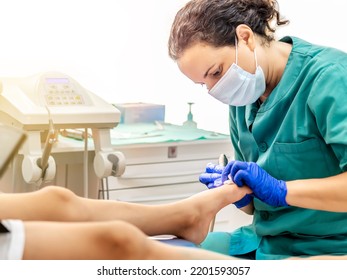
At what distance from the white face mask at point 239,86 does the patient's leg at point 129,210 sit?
0.30 m

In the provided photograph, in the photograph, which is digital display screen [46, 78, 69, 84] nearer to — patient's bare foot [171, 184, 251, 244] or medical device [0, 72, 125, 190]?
medical device [0, 72, 125, 190]

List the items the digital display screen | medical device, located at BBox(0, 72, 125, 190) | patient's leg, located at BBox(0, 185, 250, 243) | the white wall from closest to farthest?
patient's leg, located at BBox(0, 185, 250, 243), medical device, located at BBox(0, 72, 125, 190), the digital display screen, the white wall

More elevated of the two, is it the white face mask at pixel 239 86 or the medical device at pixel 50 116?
the white face mask at pixel 239 86

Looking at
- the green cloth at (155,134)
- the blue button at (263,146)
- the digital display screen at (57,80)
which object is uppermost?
the digital display screen at (57,80)

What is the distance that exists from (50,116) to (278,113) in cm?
99

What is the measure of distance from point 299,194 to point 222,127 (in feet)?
6.14

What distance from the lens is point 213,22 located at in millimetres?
1667

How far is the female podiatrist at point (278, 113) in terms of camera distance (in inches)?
62.6

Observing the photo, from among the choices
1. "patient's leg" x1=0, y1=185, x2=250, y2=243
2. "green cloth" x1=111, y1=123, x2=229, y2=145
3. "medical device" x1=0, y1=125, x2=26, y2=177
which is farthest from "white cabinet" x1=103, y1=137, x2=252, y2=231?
"medical device" x1=0, y1=125, x2=26, y2=177

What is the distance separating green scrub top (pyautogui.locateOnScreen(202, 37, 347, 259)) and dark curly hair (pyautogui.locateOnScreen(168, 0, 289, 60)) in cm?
18

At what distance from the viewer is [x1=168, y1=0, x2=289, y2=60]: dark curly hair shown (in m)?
1.67

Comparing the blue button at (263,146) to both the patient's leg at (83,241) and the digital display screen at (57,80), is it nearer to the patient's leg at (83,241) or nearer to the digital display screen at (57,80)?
the patient's leg at (83,241)

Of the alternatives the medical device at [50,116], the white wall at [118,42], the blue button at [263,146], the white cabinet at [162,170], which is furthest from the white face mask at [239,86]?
the white wall at [118,42]
